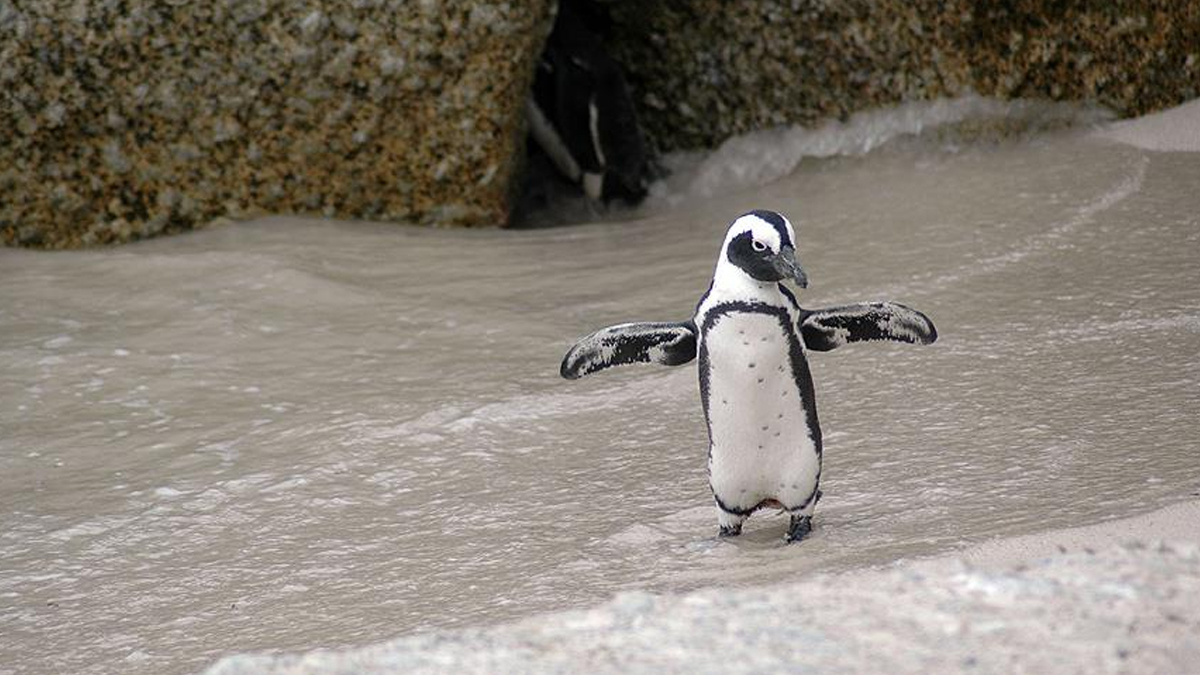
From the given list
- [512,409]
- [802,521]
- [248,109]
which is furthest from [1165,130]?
[802,521]

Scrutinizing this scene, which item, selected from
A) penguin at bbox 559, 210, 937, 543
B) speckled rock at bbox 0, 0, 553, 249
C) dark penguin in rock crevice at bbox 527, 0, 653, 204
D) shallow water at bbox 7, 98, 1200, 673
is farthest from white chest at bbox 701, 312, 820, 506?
dark penguin in rock crevice at bbox 527, 0, 653, 204

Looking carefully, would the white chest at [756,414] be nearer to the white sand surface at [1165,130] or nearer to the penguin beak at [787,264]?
the penguin beak at [787,264]

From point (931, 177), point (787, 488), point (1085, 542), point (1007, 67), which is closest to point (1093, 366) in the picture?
A: point (787, 488)

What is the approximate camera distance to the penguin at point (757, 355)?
2.63 m

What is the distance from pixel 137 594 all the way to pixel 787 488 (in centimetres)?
112

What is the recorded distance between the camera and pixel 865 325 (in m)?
2.70

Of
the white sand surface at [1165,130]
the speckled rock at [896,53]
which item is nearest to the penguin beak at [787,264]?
the white sand surface at [1165,130]

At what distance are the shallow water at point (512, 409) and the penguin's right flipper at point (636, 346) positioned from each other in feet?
1.01

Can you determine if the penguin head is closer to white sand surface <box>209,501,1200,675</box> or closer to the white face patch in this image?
the white face patch

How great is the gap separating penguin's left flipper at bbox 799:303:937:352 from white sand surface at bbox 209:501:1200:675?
2.16 ft

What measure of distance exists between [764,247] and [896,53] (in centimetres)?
318

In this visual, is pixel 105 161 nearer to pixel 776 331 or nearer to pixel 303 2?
pixel 303 2

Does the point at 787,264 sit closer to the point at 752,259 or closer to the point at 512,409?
the point at 752,259

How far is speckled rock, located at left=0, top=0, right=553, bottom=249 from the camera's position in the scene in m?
4.88
